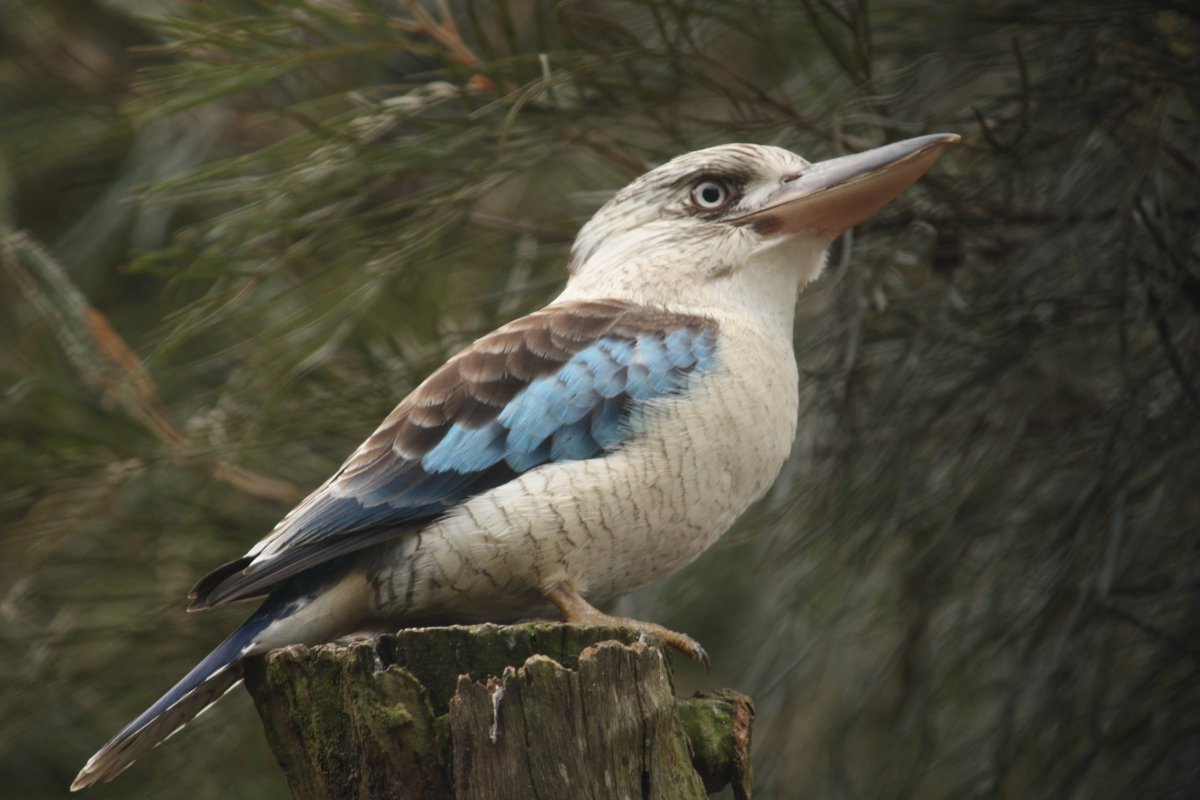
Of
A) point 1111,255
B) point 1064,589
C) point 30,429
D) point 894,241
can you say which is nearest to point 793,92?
point 894,241

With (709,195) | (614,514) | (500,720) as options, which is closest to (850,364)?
(709,195)

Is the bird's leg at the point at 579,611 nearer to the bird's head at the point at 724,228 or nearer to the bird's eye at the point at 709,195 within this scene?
the bird's head at the point at 724,228

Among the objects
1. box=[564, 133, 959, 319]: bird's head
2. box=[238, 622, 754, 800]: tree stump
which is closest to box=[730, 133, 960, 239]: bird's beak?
box=[564, 133, 959, 319]: bird's head

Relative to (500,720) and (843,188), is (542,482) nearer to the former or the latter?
(500,720)

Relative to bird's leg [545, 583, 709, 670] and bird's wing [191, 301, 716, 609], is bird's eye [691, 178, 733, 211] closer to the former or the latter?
bird's wing [191, 301, 716, 609]

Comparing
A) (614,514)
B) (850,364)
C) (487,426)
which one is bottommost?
(850,364)

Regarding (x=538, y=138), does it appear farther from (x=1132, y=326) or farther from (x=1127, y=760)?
(x=1127, y=760)

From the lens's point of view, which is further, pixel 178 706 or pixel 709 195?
pixel 709 195
